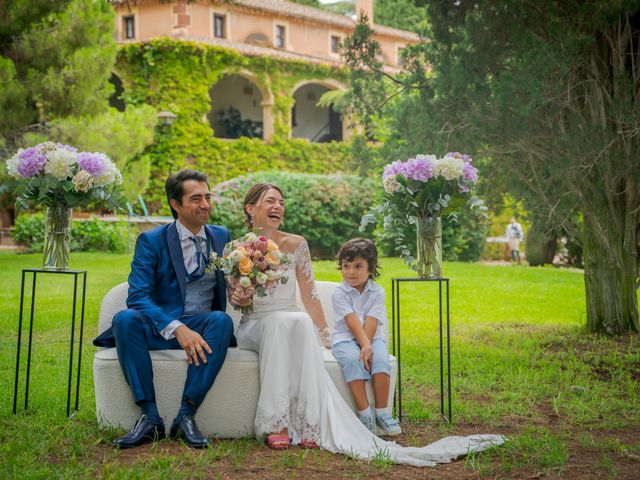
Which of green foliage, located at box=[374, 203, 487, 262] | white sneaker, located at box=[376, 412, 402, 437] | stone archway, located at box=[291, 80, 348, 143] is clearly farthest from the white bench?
stone archway, located at box=[291, 80, 348, 143]

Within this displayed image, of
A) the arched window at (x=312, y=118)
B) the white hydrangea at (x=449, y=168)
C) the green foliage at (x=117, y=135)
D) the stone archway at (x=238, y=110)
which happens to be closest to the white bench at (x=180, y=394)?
the white hydrangea at (x=449, y=168)

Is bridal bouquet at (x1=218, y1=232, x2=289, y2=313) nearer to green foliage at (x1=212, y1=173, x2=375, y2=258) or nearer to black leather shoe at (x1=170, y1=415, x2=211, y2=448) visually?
black leather shoe at (x1=170, y1=415, x2=211, y2=448)

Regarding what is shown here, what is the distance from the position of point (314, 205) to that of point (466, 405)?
11.4 m

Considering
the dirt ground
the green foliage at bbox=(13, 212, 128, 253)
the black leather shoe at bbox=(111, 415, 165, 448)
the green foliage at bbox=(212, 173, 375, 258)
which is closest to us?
the dirt ground

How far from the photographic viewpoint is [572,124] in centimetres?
688

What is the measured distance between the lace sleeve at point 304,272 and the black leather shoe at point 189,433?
1.08 meters

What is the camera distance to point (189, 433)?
415 centimetres

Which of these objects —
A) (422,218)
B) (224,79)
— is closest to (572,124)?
(422,218)

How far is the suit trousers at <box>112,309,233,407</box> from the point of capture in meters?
4.22

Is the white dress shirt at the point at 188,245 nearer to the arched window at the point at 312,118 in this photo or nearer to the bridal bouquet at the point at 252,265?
the bridal bouquet at the point at 252,265

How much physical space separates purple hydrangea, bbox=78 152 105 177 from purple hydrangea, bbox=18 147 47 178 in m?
0.22

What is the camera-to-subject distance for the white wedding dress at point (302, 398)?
4.16 meters

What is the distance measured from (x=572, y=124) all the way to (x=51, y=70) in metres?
9.62

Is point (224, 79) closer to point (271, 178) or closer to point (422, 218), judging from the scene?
point (271, 178)
